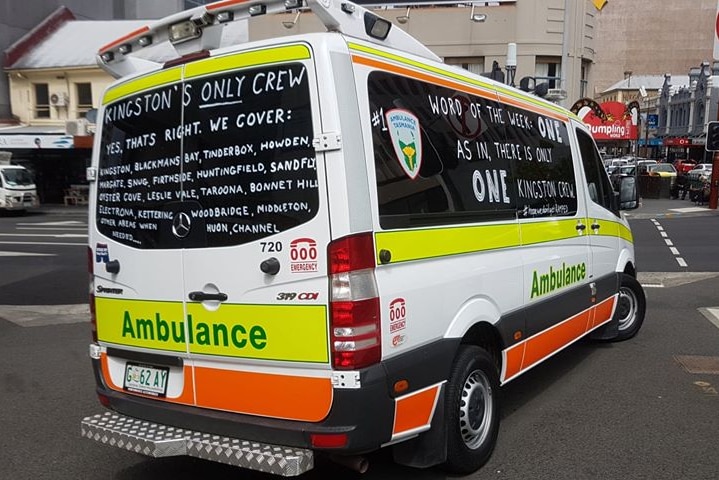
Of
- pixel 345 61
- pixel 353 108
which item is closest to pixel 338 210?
pixel 353 108

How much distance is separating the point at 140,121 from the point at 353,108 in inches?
53.1

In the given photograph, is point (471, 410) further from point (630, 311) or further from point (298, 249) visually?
point (630, 311)

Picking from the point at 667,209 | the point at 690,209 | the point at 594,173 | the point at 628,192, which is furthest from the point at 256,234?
the point at 690,209

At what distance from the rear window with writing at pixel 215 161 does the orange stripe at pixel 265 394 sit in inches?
27.2

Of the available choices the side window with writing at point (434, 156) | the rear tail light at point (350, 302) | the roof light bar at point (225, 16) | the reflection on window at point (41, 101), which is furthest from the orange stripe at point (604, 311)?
the reflection on window at point (41, 101)

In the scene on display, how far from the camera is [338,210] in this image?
2.98 meters

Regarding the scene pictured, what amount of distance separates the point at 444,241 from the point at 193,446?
1.72m

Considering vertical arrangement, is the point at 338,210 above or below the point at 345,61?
below

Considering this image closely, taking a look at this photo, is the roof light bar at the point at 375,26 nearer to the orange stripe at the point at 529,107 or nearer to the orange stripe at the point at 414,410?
the orange stripe at the point at 529,107

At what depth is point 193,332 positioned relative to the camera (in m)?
3.39

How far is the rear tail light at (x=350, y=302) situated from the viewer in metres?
2.99

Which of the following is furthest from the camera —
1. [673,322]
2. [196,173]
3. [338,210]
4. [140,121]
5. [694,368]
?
[673,322]

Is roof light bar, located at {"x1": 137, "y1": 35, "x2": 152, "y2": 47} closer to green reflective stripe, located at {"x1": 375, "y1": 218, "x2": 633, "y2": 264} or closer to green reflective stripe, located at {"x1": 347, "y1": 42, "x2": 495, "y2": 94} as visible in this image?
green reflective stripe, located at {"x1": 347, "y1": 42, "x2": 495, "y2": 94}

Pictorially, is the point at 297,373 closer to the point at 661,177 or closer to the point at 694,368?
the point at 694,368
